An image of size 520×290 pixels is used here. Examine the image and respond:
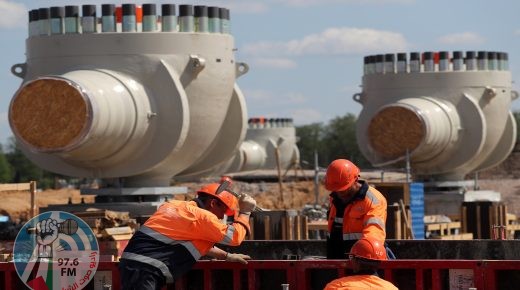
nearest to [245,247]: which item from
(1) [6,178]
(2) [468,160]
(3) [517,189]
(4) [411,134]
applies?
(4) [411,134]

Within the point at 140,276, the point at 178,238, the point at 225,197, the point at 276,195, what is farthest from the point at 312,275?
the point at 276,195

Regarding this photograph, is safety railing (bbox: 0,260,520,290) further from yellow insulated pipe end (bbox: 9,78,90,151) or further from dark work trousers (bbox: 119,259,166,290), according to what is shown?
yellow insulated pipe end (bbox: 9,78,90,151)

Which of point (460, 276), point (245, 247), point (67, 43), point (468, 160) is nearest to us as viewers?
point (460, 276)

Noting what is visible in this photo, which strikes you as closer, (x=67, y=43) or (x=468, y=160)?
(x=67, y=43)

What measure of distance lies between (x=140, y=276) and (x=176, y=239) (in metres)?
0.41

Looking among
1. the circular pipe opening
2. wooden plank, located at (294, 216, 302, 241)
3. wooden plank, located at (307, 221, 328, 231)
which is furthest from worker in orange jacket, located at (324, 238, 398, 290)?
the circular pipe opening

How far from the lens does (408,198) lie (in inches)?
973

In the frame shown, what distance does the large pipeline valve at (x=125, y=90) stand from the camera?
22.2 meters

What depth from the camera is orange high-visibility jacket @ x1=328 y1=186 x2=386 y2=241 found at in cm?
1070

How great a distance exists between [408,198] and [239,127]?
3.67 meters

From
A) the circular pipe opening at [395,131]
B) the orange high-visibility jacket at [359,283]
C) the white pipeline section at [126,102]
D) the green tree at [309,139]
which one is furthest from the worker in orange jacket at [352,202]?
the green tree at [309,139]

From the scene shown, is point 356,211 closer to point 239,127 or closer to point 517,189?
point 239,127

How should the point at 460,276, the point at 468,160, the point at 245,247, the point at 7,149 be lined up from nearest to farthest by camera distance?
1. the point at 460,276
2. the point at 245,247
3. the point at 468,160
4. the point at 7,149

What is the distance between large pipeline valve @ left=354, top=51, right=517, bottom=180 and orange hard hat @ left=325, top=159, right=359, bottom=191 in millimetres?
19989
